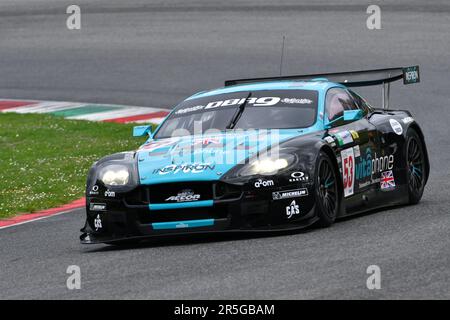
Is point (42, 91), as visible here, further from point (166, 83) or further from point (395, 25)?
point (395, 25)

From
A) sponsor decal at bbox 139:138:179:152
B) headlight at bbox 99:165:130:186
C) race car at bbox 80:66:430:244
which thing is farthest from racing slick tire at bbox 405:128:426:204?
headlight at bbox 99:165:130:186

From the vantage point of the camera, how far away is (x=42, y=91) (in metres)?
21.4

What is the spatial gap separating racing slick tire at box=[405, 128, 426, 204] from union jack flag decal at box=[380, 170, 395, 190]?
0.58 feet

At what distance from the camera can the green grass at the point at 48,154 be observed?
13.3m

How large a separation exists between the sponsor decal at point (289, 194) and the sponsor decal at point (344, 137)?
1037 mm

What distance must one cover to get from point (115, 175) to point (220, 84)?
10.5 meters

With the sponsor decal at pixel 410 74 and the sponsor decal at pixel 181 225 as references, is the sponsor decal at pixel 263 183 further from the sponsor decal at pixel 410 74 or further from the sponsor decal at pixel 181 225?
the sponsor decal at pixel 410 74

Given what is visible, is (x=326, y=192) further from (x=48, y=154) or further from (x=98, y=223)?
(x=48, y=154)

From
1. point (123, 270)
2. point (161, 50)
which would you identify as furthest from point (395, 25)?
point (123, 270)

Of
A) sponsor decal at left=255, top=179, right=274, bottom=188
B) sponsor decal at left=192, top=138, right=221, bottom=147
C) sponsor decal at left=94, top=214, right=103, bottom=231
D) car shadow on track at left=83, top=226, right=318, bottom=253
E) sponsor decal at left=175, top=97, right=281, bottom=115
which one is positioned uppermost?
sponsor decal at left=175, top=97, right=281, bottom=115

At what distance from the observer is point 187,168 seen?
30.5ft

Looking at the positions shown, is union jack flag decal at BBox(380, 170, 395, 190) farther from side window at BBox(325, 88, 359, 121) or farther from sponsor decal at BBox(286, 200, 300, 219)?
sponsor decal at BBox(286, 200, 300, 219)

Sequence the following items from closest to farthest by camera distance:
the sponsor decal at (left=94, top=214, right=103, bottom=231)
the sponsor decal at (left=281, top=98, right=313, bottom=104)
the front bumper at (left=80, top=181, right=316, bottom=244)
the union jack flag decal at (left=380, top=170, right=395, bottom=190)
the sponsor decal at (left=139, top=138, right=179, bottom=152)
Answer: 1. the front bumper at (left=80, top=181, right=316, bottom=244)
2. the sponsor decal at (left=94, top=214, right=103, bottom=231)
3. the sponsor decal at (left=139, top=138, right=179, bottom=152)
4. the sponsor decal at (left=281, top=98, right=313, bottom=104)
5. the union jack flag decal at (left=380, top=170, right=395, bottom=190)

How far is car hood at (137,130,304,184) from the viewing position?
→ 9234 millimetres
